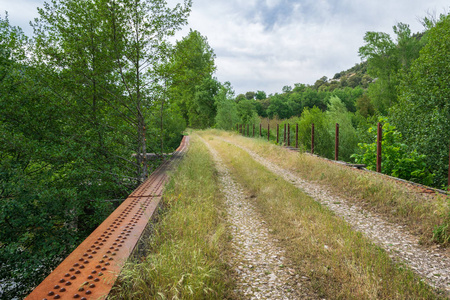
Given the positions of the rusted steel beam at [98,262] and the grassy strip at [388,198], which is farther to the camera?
the grassy strip at [388,198]

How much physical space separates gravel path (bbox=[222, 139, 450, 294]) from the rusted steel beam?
3.27m

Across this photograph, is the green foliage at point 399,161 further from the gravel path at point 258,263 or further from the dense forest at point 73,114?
the dense forest at point 73,114

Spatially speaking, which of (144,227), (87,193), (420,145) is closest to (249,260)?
(144,227)

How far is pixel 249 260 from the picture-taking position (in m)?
3.43

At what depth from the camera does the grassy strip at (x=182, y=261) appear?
2324 mm

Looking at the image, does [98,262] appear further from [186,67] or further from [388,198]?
[186,67]

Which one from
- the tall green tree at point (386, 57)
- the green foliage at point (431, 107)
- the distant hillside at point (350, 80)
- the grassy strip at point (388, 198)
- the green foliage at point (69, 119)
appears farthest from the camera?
the distant hillside at point (350, 80)

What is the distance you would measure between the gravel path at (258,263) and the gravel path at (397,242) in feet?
4.83

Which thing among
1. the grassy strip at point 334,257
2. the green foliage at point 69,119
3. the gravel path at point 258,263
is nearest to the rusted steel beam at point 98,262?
the gravel path at point 258,263

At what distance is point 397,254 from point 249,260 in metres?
1.99

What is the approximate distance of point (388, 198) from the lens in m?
5.29

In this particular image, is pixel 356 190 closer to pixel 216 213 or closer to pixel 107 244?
pixel 216 213

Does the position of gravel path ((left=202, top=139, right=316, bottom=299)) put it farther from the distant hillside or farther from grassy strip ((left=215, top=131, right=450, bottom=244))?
the distant hillside

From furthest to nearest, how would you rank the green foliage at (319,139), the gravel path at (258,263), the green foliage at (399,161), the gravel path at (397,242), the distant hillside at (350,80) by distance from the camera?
1. the distant hillside at (350,80)
2. the green foliage at (319,139)
3. the green foliage at (399,161)
4. the gravel path at (397,242)
5. the gravel path at (258,263)
